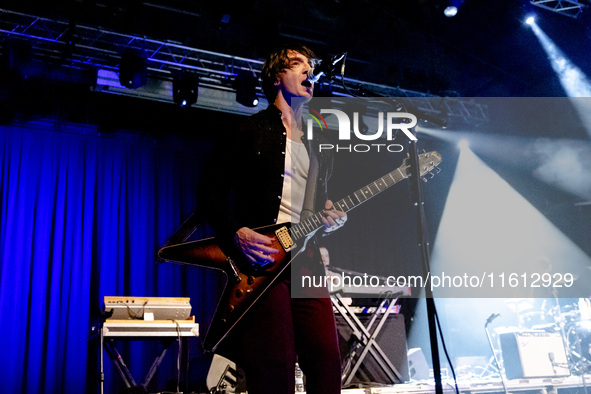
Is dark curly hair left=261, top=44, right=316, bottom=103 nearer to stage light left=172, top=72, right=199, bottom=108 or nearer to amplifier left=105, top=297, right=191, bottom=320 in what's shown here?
amplifier left=105, top=297, right=191, bottom=320

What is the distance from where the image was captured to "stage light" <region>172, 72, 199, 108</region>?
6.32 meters

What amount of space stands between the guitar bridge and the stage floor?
8.59ft

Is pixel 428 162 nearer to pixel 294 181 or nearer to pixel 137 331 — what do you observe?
pixel 294 181

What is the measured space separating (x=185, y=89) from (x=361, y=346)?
346 centimetres

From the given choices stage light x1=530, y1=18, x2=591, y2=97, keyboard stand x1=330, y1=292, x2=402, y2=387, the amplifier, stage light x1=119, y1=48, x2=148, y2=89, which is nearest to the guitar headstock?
the amplifier

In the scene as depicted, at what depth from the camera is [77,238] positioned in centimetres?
657

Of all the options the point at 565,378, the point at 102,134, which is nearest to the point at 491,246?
the point at 565,378

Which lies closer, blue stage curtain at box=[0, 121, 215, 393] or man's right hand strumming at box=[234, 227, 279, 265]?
man's right hand strumming at box=[234, 227, 279, 265]

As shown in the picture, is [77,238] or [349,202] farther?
[77,238]

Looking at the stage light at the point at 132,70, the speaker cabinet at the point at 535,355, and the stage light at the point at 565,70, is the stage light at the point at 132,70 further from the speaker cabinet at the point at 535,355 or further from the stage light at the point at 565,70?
the stage light at the point at 565,70

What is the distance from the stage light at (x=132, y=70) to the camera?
5875mm

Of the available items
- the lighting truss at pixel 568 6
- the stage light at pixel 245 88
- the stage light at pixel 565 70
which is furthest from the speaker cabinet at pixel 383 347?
the stage light at pixel 565 70

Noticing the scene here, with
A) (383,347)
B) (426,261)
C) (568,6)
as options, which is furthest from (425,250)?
(568,6)

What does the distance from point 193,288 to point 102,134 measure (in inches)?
90.7
